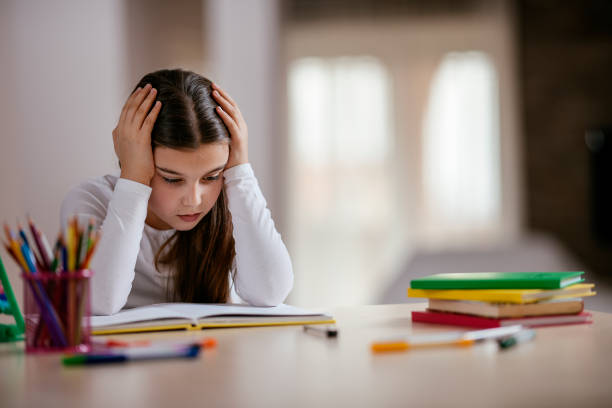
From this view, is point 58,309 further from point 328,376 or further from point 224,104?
point 224,104

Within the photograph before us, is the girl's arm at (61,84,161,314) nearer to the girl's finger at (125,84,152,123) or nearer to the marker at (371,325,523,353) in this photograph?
the girl's finger at (125,84,152,123)

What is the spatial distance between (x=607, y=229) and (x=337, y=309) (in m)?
4.17

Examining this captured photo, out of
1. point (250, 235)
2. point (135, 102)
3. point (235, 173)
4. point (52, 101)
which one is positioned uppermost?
point (52, 101)

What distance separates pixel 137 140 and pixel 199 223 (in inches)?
9.7

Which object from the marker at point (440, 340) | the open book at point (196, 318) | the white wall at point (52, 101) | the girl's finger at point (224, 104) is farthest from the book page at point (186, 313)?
the white wall at point (52, 101)

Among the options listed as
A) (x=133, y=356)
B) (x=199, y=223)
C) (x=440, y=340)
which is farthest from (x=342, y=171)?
(x=133, y=356)

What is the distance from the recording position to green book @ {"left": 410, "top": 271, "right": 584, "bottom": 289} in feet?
3.00

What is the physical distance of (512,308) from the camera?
915 millimetres

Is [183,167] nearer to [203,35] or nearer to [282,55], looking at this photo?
[203,35]

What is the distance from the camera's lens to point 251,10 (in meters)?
4.30

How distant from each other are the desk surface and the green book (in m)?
0.08

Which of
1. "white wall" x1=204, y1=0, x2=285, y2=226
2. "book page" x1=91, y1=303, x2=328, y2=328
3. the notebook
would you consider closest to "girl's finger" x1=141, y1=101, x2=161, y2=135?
"book page" x1=91, y1=303, x2=328, y2=328

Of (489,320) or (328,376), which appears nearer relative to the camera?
(328,376)

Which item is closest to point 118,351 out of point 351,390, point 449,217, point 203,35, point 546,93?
point 351,390
